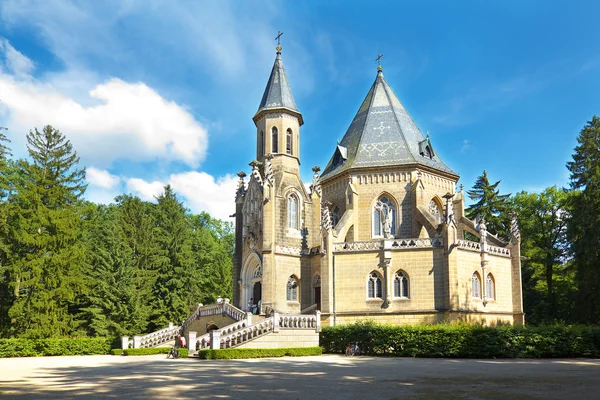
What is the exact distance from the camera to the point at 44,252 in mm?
38938

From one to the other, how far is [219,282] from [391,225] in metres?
24.9

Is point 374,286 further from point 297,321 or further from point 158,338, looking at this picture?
point 158,338

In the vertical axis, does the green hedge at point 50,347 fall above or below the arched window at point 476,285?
below

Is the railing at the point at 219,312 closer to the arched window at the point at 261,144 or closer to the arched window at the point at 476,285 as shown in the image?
the arched window at the point at 261,144

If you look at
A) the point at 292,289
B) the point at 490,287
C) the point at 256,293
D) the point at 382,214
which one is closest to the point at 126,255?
the point at 256,293

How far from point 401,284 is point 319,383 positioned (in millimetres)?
20270

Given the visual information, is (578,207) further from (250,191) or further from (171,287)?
(171,287)

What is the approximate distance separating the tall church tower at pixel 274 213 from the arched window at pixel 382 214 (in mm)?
4726

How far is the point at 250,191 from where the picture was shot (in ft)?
135

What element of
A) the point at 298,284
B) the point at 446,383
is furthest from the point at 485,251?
the point at 446,383

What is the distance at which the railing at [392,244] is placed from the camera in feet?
115

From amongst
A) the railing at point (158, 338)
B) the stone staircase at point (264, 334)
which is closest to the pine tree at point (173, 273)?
the railing at point (158, 338)

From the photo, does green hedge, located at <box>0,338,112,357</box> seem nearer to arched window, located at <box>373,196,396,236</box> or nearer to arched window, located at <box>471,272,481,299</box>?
arched window, located at <box>373,196,396,236</box>

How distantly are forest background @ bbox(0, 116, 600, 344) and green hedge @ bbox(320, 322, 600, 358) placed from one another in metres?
8.78
